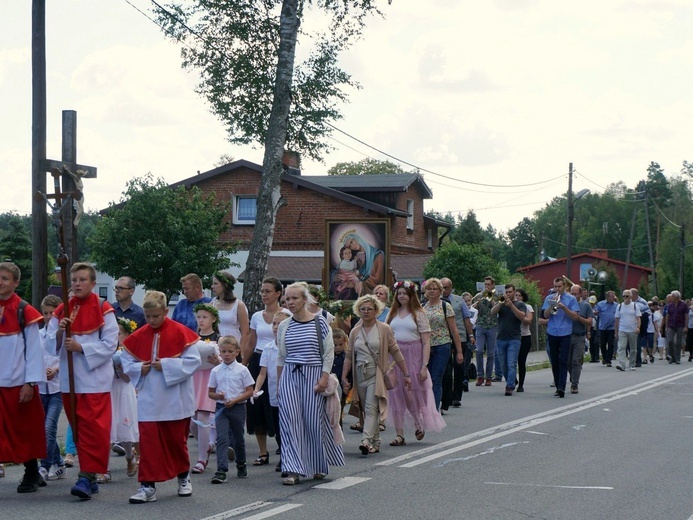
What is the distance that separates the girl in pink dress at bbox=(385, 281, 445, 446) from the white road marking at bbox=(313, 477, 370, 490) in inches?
106

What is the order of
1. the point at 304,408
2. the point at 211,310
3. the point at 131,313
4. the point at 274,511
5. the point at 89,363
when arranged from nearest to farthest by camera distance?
the point at 274,511 → the point at 89,363 → the point at 304,408 → the point at 211,310 → the point at 131,313

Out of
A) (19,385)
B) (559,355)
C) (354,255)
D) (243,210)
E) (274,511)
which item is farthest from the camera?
(243,210)

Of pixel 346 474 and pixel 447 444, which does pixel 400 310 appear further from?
pixel 346 474

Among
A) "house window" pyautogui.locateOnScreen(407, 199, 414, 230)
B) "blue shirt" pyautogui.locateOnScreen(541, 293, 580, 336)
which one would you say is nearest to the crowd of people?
"blue shirt" pyautogui.locateOnScreen(541, 293, 580, 336)

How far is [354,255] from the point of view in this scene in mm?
28875

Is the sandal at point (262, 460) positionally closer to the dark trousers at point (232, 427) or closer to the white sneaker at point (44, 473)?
the dark trousers at point (232, 427)

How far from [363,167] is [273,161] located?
62.9m

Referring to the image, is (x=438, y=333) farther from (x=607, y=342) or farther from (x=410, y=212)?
(x=410, y=212)

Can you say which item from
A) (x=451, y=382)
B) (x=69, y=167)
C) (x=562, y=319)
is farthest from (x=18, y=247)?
(x=451, y=382)

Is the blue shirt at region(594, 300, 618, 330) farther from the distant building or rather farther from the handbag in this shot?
the distant building

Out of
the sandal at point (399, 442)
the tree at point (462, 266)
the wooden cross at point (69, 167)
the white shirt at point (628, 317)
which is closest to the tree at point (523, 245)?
the tree at point (462, 266)

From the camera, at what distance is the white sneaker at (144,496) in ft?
29.3

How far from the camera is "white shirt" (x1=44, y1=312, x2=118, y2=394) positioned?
9.41m

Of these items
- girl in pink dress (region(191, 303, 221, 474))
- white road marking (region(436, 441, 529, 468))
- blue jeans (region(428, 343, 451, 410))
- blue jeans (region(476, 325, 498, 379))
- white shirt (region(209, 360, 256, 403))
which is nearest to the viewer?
white shirt (region(209, 360, 256, 403))
